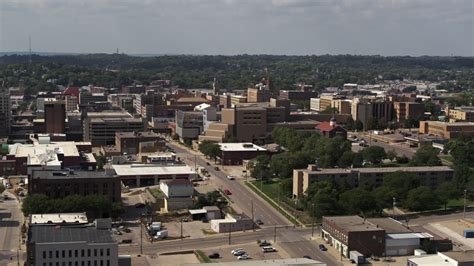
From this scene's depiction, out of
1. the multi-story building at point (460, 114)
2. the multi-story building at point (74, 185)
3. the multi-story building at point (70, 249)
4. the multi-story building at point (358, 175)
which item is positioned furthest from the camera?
the multi-story building at point (460, 114)

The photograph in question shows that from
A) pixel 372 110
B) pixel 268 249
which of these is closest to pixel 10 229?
pixel 268 249

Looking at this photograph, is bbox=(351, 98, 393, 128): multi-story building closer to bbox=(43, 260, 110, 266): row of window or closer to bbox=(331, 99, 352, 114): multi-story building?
bbox=(331, 99, 352, 114): multi-story building

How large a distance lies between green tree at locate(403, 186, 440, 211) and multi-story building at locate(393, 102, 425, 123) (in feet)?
106

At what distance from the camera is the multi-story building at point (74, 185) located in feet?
99.3

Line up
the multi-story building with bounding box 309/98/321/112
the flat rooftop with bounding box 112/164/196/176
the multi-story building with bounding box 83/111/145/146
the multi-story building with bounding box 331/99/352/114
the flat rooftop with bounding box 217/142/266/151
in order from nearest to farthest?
the flat rooftop with bounding box 112/164/196/176
the flat rooftop with bounding box 217/142/266/151
the multi-story building with bounding box 83/111/145/146
the multi-story building with bounding box 331/99/352/114
the multi-story building with bounding box 309/98/321/112

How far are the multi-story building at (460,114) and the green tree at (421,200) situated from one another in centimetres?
3279

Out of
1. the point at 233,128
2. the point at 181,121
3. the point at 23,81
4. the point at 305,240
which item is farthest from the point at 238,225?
the point at 23,81

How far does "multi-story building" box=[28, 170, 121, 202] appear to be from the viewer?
3028 cm

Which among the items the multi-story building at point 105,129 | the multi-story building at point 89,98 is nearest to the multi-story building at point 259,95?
the multi-story building at point 89,98

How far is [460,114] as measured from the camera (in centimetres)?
6406

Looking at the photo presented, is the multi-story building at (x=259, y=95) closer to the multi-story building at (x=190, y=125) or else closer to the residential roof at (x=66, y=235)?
the multi-story building at (x=190, y=125)

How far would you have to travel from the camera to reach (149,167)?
130 ft

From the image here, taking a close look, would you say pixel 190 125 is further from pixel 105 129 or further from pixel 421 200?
pixel 421 200

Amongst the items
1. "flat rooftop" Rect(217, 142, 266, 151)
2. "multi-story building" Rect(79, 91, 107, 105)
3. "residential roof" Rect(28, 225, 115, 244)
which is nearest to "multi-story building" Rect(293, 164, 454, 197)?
"flat rooftop" Rect(217, 142, 266, 151)
